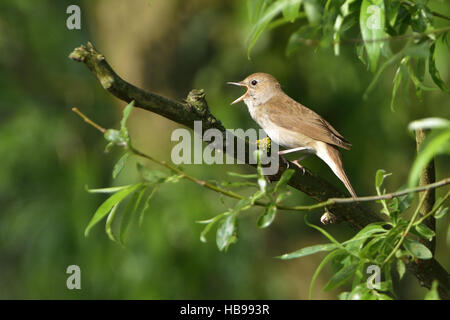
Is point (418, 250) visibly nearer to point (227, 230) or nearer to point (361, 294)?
point (361, 294)

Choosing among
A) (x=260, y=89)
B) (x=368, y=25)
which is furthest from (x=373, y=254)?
(x=260, y=89)

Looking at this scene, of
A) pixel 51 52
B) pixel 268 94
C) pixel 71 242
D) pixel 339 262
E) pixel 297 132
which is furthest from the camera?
pixel 51 52

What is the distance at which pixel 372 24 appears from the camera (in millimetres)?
2566

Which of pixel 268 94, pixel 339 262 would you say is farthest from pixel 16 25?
pixel 339 262

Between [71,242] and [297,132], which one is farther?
[71,242]

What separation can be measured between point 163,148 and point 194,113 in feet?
19.8

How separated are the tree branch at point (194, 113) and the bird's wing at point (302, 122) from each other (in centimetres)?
142

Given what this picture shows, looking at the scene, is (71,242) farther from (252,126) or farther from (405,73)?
(405,73)

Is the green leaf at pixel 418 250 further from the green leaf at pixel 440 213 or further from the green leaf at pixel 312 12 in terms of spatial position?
the green leaf at pixel 312 12

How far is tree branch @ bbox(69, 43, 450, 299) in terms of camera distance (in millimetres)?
2705

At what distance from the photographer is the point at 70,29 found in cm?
1131

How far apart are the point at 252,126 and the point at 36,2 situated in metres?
4.42

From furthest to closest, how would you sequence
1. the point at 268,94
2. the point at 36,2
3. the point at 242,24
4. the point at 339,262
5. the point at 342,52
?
the point at 36,2 < the point at 342,52 < the point at 242,24 < the point at 268,94 < the point at 339,262

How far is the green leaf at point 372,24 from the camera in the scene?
2.52 meters
